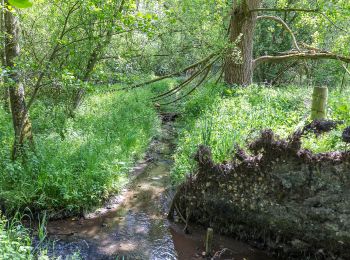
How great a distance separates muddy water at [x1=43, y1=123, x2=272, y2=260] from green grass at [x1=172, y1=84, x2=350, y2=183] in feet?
3.49

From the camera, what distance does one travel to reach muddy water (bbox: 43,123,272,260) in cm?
534

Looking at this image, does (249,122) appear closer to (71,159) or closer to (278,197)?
(278,197)

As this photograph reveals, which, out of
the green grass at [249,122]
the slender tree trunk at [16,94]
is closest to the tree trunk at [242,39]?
the green grass at [249,122]

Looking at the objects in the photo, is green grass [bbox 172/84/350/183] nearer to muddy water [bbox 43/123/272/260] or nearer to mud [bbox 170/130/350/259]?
mud [bbox 170/130/350/259]

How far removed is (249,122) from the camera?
774cm

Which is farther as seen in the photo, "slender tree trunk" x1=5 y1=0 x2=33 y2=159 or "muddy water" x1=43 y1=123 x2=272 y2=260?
Result: "slender tree trunk" x1=5 y1=0 x2=33 y2=159

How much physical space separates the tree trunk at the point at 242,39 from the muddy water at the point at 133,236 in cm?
682

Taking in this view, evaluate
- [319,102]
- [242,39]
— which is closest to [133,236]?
[319,102]

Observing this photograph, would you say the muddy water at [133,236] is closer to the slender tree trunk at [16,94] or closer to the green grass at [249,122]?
the green grass at [249,122]

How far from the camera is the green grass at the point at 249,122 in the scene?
20.3 ft

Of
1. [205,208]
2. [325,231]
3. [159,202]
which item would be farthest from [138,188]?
[325,231]

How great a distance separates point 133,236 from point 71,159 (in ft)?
7.81

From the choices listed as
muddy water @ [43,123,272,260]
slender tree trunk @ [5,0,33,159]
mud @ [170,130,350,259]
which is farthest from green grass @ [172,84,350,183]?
slender tree trunk @ [5,0,33,159]

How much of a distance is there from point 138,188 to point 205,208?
2278 millimetres
